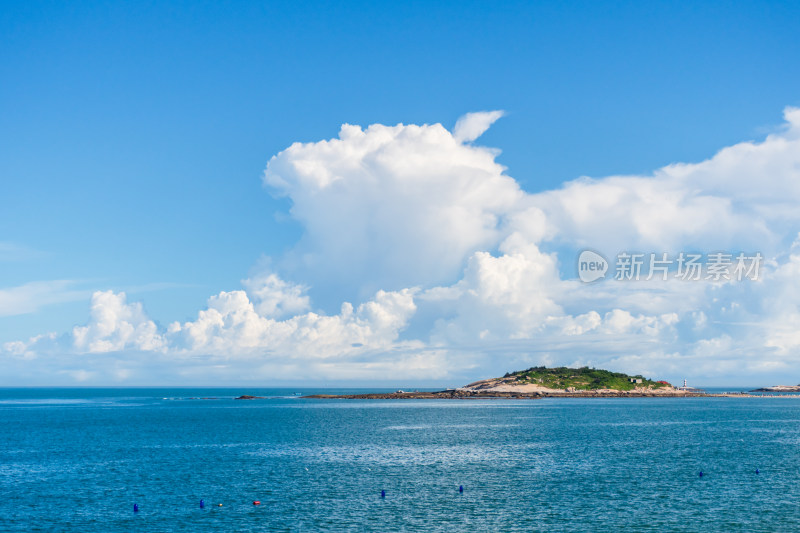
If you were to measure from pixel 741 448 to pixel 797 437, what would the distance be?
29444 mm

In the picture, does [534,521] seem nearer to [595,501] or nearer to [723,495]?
[595,501]

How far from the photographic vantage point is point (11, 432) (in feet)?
496

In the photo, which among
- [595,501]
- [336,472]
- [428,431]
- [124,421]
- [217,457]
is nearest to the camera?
[595,501]

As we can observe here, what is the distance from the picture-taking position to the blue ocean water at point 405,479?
61.4 meters

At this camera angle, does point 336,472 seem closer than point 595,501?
No

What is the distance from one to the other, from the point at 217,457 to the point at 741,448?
286 ft

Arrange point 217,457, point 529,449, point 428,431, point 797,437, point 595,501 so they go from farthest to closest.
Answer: point 428,431 → point 797,437 → point 529,449 → point 217,457 → point 595,501

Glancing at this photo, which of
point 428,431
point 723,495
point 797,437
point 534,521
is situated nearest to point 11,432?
point 428,431

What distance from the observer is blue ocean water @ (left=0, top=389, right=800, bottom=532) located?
6141cm

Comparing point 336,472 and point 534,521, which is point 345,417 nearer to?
point 336,472

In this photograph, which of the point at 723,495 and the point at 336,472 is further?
the point at 336,472

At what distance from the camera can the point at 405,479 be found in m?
80.5

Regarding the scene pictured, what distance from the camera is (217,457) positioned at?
335 feet

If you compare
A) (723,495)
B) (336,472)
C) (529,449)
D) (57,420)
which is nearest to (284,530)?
(336,472)
